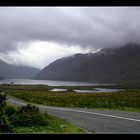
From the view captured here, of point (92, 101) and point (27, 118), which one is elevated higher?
point (92, 101)

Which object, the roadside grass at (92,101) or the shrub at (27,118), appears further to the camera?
the roadside grass at (92,101)

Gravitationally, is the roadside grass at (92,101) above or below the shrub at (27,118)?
above

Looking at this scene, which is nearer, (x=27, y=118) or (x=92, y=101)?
(x=27, y=118)

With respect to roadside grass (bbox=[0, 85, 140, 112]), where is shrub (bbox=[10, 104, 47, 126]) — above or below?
below

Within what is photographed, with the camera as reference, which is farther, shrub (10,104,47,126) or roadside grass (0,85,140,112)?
roadside grass (0,85,140,112)
